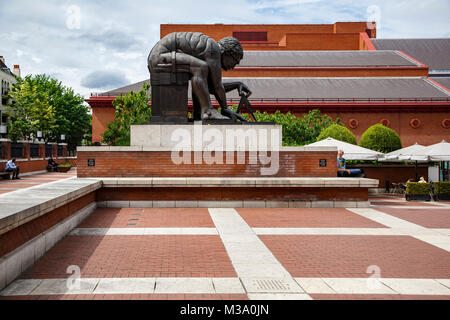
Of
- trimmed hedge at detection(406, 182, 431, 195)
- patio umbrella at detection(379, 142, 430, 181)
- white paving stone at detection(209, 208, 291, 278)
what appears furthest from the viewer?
patio umbrella at detection(379, 142, 430, 181)

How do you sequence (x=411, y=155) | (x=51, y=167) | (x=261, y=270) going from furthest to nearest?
1. (x=51, y=167)
2. (x=411, y=155)
3. (x=261, y=270)

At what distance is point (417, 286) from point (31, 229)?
17.8ft

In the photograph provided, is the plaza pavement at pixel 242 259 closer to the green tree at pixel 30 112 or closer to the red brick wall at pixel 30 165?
the red brick wall at pixel 30 165

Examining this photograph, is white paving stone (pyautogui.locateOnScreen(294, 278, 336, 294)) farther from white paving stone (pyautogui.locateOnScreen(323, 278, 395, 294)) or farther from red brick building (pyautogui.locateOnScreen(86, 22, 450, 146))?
red brick building (pyautogui.locateOnScreen(86, 22, 450, 146))

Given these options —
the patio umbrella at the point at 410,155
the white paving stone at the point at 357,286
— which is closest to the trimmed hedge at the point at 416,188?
the patio umbrella at the point at 410,155

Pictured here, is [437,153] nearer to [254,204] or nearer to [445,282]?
[254,204]

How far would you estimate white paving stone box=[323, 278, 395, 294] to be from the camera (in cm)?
471

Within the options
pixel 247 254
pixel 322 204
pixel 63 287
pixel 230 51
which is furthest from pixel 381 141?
pixel 63 287

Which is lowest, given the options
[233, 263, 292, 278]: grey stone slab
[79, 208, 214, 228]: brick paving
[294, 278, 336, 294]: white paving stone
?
[294, 278, 336, 294]: white paving stone

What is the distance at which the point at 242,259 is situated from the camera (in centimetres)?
609

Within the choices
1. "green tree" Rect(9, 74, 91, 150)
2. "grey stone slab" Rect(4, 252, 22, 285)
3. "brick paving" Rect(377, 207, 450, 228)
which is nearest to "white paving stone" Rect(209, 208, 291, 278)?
"grey stone slab" Rect(4, 252, 22, 285)

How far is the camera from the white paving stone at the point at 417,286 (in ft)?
15.5

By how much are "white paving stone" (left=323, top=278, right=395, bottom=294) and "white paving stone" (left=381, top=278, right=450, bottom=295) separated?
14cm

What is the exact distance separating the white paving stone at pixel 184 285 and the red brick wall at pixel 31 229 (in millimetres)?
1904
